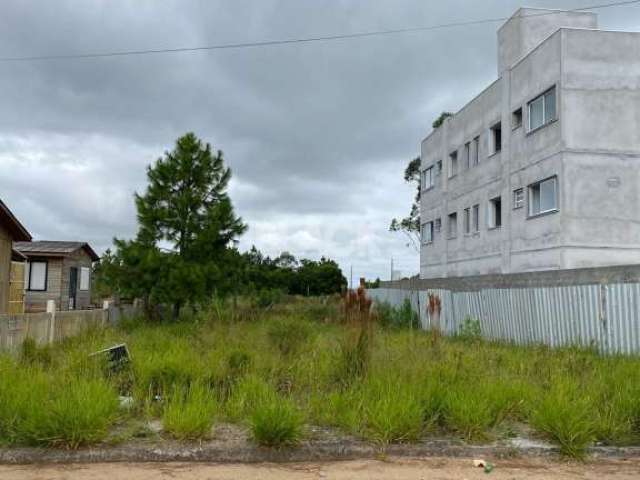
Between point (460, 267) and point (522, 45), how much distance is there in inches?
368

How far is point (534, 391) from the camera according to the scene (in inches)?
281

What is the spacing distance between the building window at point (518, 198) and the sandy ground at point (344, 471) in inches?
641

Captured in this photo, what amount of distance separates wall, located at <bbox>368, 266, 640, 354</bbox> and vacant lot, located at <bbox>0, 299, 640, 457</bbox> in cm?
291

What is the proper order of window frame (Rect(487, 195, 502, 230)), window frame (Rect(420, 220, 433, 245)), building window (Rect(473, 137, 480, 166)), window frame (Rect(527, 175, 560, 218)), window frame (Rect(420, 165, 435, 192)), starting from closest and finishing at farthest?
window frame (Rect(527, 175, 560, 218)), window frame (Rect(487, 195, 502, 230)), building window (Rect(473, 137, 480, 166)), window frame (Rect(420, 220, 433, 245)), window frame (Rect(420, 165, 435, 192))

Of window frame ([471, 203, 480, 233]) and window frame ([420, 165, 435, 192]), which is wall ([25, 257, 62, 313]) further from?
window frame ([471, 203, 480, 233])

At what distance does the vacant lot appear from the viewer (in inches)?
231

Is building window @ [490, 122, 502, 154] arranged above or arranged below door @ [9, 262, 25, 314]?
above

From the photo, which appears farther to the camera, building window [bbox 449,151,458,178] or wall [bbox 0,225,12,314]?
building window [bbox 449,151,458,178]

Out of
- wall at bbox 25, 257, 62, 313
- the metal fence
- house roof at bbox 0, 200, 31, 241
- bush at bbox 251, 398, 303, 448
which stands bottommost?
bush at bbox 251, 398, 303, 448

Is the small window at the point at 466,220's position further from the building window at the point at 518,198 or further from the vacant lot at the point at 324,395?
the vacant lot at the point at 324,395

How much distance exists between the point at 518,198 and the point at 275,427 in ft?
57.9

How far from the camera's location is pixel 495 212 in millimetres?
23875

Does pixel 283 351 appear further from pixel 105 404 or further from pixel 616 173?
pixel 616 173

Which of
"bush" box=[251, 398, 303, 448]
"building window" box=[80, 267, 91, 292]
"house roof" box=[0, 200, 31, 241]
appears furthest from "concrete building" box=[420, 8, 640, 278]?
"building window" box=[80, 267, 91, 292]
